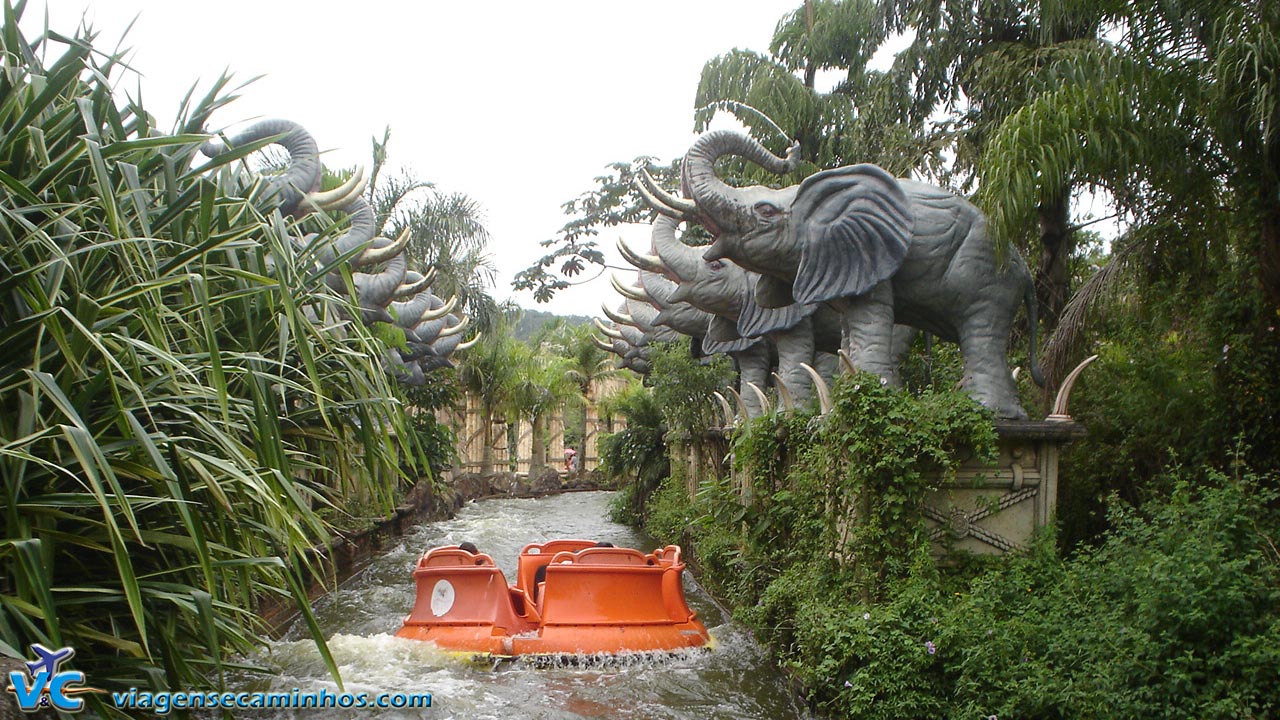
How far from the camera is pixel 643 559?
23.3ft

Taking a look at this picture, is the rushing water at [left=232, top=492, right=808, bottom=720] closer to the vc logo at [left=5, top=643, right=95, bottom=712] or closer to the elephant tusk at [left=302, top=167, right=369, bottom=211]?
the vc logo at [left=5, top=643, right=95, bottom=712]

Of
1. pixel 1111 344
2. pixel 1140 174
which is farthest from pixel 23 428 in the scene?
pixel 1111 344

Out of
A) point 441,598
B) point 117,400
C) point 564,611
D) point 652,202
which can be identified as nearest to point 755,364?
point 652,202

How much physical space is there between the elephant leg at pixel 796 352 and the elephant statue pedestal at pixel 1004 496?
3603 millimetres

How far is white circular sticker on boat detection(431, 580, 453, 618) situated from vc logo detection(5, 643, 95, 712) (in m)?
3.98

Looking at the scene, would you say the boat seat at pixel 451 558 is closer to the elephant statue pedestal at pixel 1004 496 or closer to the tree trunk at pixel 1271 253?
the elephant statue pedestal at pixel 1004 496

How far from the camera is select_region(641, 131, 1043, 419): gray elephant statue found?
6.24 meters

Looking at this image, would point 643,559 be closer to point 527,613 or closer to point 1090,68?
point 527,613

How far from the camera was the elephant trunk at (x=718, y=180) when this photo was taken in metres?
6.78

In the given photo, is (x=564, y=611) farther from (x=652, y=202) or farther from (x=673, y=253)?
(x=673, y=253)

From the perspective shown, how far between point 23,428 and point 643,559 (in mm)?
4685

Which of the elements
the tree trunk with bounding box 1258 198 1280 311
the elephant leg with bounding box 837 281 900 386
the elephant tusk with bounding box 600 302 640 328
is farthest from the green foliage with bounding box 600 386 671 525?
the tree trunk with bounding box 1258 198 1280 311

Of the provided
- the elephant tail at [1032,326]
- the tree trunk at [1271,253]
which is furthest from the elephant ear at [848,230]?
the tree trunk at [1271,253]

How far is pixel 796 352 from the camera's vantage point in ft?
30.4
